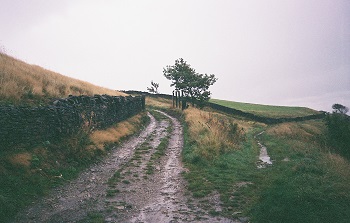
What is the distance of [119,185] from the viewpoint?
947 centimetres

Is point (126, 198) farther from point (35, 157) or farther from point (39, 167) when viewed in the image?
point (35, 157)

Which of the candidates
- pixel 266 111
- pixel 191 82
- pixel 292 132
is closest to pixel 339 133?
pixel 292 132

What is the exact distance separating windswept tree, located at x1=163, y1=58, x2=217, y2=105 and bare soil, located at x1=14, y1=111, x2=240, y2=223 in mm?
29585

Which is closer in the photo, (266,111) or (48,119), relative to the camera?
(48,119)

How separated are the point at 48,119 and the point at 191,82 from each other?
3098 cm

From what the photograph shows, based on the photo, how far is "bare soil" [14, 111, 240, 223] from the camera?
6.75 m

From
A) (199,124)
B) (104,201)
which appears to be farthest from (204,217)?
(199,124)

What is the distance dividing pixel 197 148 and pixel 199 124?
7450mm

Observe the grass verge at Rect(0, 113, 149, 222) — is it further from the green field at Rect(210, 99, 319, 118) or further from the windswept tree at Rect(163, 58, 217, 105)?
the green field at Rect(210, 99, 319, 118)

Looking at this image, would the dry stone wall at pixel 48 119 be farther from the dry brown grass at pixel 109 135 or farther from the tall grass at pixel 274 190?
the tall grass at pixel 274 190

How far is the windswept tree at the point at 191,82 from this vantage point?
41.5m

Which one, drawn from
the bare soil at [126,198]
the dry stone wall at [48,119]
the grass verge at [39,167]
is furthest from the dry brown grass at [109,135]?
the bare soil at [126,198]

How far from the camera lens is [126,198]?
27.0 feet

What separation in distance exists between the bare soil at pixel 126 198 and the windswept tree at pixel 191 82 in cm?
2959
